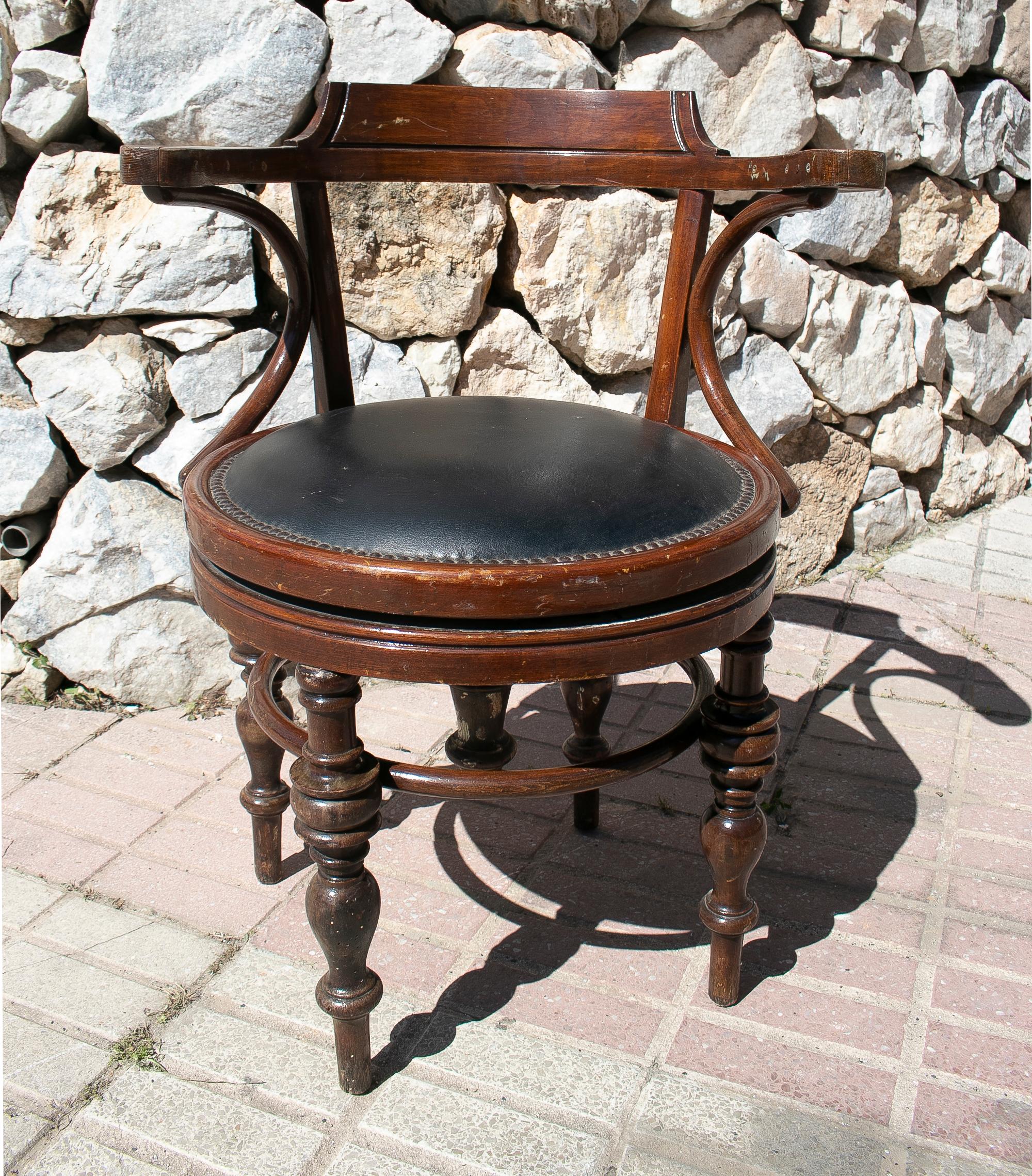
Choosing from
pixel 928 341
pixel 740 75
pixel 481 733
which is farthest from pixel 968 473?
pixel 481 733

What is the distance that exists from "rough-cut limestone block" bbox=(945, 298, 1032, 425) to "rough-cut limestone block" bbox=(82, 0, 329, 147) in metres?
2.03

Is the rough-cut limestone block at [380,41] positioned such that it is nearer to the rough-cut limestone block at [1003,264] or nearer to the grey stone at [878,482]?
the grey stone at [878,482]

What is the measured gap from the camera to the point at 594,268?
248 centimetres

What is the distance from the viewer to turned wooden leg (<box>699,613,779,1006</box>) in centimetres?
146

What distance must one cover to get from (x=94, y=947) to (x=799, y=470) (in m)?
2.09

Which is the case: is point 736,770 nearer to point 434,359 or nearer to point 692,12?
point 434,359

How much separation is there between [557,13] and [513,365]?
73 cm

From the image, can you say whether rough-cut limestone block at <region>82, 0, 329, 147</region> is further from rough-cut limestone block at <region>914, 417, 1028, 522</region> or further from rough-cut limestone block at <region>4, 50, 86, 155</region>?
rough-cut limestone block at <region>914, 417, 1028, 522</region>

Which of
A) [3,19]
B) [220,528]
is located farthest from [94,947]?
[3,19]

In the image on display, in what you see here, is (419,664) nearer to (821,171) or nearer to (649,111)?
(821,171)

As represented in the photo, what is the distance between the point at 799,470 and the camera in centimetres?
299

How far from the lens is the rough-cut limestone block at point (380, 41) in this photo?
2176mm

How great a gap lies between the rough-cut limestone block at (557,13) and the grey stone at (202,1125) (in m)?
2.04

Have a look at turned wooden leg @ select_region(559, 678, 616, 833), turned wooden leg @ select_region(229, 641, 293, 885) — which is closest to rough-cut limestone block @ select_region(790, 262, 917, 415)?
turned wooden leg @ select_region(559, 678, 616, 833)
